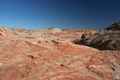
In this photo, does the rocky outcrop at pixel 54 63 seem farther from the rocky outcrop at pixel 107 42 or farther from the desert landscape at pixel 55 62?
the rocky outcrop at pixel 107 42

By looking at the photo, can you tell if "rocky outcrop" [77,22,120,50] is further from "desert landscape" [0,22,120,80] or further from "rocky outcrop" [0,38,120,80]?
"rocky outcrop" [0,38,120,80]

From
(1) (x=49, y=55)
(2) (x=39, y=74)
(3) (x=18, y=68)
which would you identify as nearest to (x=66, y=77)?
(2) (x=39, y=74)

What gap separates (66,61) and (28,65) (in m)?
3.72

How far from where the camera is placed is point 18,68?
14836 mm

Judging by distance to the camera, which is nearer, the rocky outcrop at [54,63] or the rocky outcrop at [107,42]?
the rocky outcrop at [54,63]

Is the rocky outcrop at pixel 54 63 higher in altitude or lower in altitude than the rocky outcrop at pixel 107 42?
lower

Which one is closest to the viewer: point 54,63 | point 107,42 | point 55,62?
point 54,63

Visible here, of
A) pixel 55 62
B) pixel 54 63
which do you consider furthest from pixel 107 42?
pixel 54 63

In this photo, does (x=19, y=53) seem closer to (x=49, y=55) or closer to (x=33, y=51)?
(x=33, y=51)

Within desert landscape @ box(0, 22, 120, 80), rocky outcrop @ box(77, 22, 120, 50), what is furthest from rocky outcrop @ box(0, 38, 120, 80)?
rocky outcrop @ box(77, 22, 120, 50)

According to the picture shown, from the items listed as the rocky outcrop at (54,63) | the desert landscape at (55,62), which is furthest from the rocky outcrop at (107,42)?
the rocky outcrop at (54,63)

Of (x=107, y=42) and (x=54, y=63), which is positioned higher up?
(x=107, y=42)

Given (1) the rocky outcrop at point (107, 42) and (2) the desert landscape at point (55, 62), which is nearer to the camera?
(2) the desert landscape at point (55, 62)

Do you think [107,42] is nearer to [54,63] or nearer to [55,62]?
[55,62]
